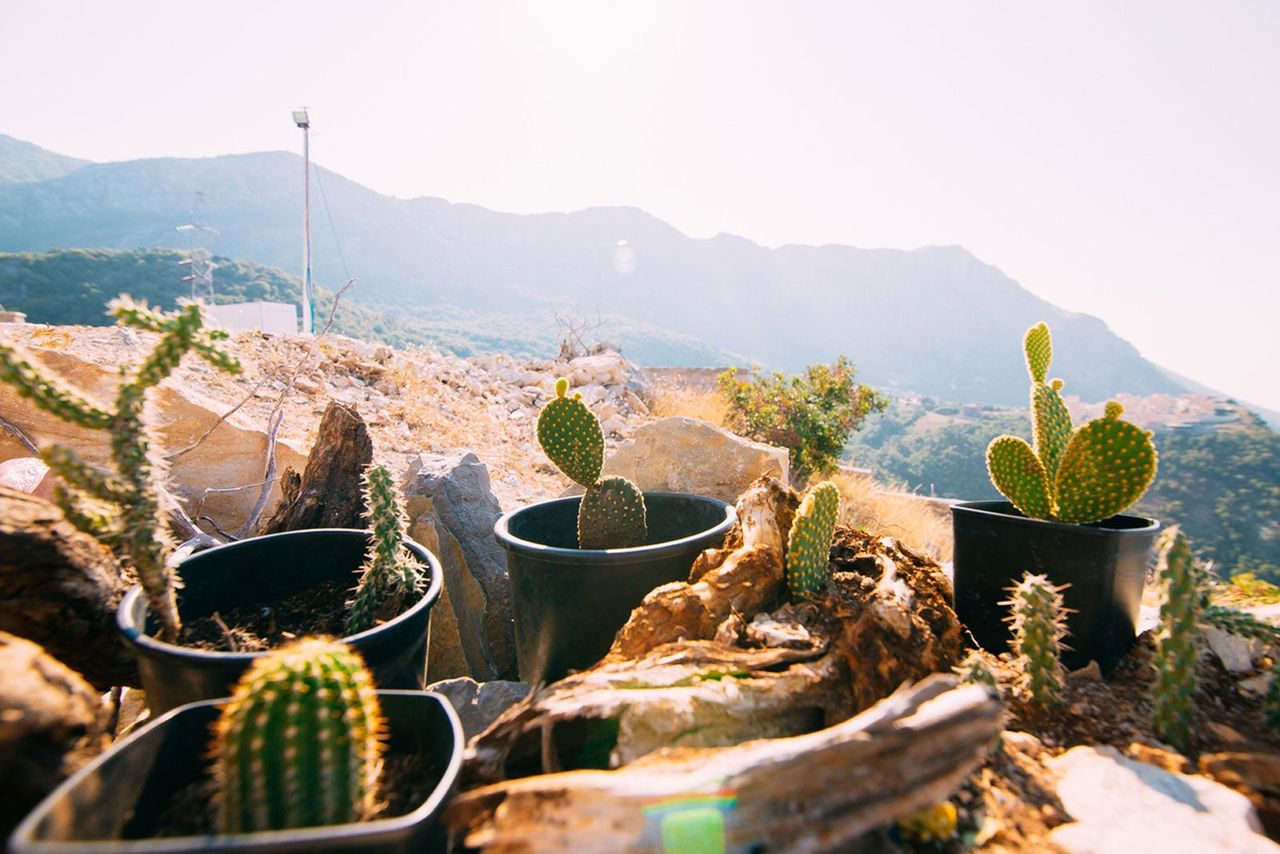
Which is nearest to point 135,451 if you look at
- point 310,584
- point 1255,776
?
point 310,584

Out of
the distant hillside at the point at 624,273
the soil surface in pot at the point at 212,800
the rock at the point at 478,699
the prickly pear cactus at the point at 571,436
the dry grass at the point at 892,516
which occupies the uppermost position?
the distant hillside at the point at 624,273

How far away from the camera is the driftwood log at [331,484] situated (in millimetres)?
2166

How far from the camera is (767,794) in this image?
791 mm

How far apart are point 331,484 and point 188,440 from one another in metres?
0.98

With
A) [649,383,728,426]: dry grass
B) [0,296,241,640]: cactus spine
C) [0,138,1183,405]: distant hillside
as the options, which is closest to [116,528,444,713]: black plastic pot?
[0,296,241,640]: cactus spine

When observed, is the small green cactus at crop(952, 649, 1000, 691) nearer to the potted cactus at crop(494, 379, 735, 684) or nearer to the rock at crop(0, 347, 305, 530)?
the potted cactus at crop(494, 379, 735, 684)

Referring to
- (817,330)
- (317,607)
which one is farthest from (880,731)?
(817,330)

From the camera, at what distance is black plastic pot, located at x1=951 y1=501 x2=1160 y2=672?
1512 millimetres

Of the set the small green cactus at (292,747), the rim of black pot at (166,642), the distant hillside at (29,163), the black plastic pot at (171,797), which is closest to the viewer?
the black plastic pot at (171,797)

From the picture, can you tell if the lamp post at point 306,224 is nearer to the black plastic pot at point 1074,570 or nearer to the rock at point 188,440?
the rock at point 188,440

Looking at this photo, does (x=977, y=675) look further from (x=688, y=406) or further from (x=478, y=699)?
(x=688, y=406)

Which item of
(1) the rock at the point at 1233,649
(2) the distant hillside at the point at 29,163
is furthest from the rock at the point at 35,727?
(2) the distant hillside at the point at 29,163

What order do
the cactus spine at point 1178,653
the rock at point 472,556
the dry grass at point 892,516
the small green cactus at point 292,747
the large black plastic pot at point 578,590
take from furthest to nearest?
the dry grass at point 892,516 → the rock at point 472,556 → the large black plastic pot at point 578,590 → the cactus spine at point 1178,653 → the small green cactus at point 292,747

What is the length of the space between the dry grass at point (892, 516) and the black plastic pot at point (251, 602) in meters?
5.02
